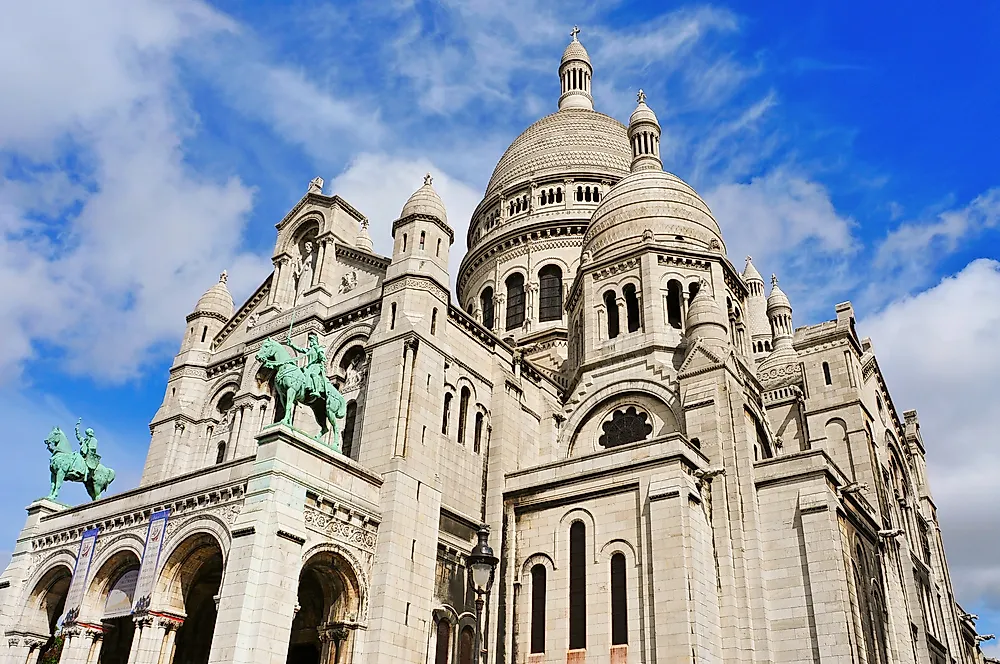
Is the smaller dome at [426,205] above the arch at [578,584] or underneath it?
above

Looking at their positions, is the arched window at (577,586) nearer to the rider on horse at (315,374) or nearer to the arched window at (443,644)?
the arched window at (443,644)

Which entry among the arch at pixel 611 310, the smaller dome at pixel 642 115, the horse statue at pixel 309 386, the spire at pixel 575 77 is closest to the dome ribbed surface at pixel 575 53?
the spire at pixel 575 77

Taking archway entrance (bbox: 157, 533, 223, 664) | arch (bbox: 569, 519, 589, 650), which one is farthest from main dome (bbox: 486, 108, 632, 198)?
archway entrance (bbox: 157, 533, 223, 664)

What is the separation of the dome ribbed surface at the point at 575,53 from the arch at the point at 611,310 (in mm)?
35957

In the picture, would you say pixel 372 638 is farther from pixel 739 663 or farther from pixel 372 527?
pixel 739 663

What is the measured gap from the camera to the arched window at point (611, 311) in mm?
39625

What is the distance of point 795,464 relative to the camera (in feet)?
97.9

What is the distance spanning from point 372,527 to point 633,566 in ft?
28.6

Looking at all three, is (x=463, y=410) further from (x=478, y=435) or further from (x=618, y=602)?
(x=618, y=602)

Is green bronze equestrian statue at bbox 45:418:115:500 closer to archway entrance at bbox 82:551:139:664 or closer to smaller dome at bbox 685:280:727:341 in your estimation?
archway entrance at bbox 82:551:139:664

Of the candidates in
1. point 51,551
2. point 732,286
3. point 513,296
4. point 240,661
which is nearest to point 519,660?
point 240,661

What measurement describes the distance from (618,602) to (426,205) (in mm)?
16911

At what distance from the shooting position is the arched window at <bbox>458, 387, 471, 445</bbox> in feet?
106

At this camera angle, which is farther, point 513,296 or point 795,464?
point 513,296
